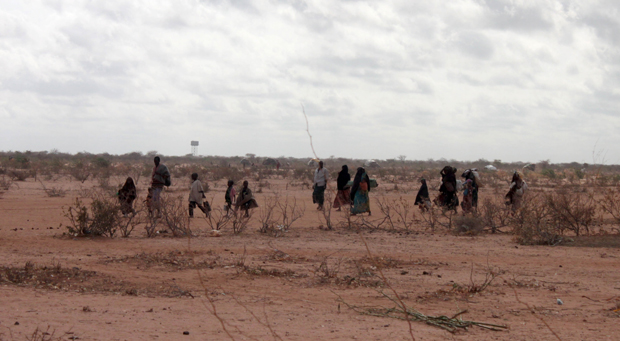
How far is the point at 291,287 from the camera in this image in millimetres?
7293

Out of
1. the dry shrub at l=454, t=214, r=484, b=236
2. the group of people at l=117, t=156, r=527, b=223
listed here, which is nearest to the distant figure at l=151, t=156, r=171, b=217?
the group of people at l=117, t=156, r=527, b=223

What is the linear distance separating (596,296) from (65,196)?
70.8 ft

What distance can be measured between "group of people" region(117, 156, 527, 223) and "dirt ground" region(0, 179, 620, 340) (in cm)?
117

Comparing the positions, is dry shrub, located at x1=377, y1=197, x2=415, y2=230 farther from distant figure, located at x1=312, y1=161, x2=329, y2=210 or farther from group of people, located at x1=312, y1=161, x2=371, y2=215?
distant figure, located at x1=312, y1=161, x2=329, y2=210

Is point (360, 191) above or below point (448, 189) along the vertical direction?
below

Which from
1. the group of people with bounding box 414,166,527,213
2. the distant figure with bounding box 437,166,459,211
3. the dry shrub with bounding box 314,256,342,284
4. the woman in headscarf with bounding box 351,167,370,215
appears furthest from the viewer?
the woman in headscarf with bounding box 351,167,370,215

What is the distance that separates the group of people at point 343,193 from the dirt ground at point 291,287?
45.9 inches

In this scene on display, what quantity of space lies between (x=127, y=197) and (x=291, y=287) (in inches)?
238

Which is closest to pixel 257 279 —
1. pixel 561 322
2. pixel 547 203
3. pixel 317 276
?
pixel 317 276

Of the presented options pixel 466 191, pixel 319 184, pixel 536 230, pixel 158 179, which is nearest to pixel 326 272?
pixel 536 230

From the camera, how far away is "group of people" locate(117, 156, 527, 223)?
12.6 metres

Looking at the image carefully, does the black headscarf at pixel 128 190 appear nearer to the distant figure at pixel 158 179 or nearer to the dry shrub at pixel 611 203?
the distant figure at pixel 158 179

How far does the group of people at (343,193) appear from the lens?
1265 cm

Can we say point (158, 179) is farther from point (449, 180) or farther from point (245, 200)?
point (449, 180)
